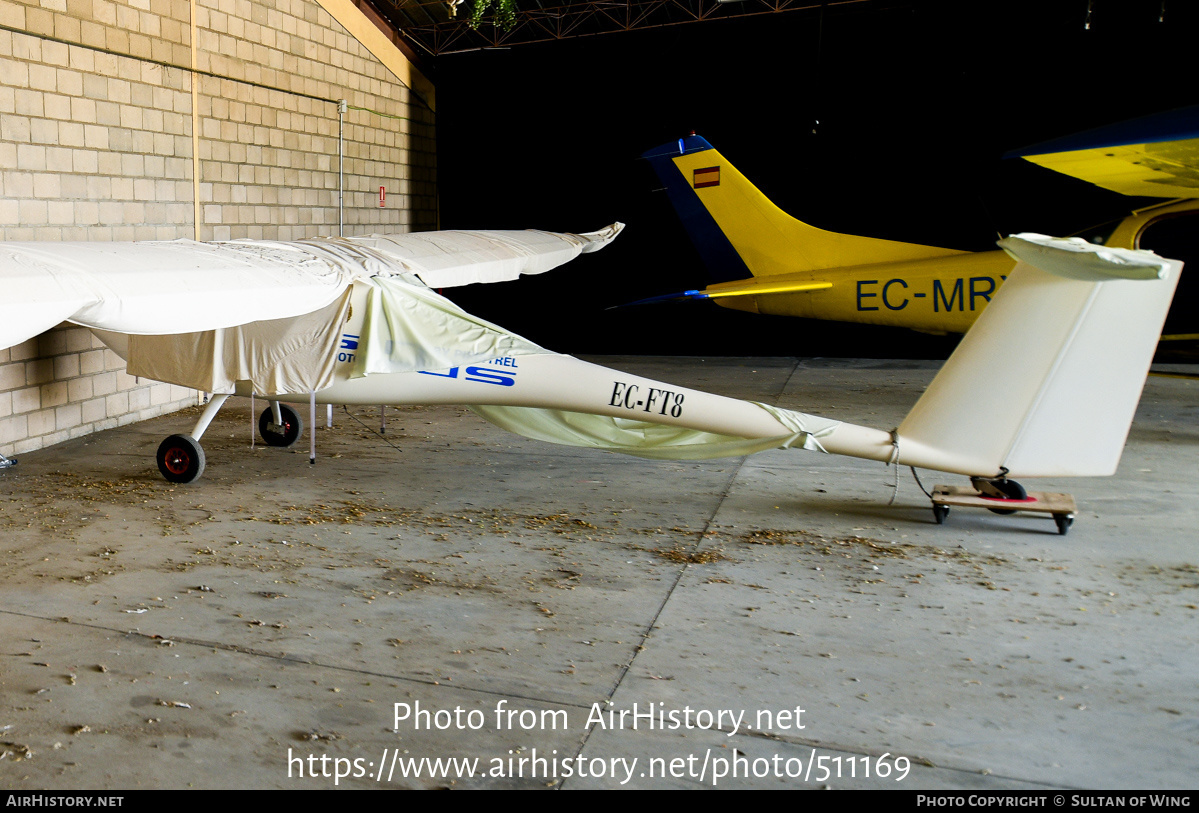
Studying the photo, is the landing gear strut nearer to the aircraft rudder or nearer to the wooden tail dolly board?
the wooden tail dolly board

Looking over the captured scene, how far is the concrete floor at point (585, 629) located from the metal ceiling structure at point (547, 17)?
313 inches

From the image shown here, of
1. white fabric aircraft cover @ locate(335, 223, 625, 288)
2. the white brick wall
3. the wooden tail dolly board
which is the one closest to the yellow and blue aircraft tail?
white fabric aircraft cover @ locate(335, 223, 625, 288)

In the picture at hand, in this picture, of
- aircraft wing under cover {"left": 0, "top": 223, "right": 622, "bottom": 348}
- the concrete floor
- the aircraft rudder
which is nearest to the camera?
the concrete floor

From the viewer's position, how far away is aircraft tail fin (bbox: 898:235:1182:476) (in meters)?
4.25

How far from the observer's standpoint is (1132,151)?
19.5ft

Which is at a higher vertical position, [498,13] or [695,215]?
[498,13]

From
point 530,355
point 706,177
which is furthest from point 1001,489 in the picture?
point 706,177

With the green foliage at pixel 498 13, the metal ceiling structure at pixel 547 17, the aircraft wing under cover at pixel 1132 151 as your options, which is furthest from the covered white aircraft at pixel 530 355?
the metal ceiling structure at pixel 547 17

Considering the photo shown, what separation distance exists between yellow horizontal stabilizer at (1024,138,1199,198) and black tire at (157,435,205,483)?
18.2 feet

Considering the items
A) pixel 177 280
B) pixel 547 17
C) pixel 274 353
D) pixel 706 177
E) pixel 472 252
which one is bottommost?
pixel 274 353

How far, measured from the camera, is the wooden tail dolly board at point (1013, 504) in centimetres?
495

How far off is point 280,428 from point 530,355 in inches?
100

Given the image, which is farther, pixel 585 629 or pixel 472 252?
pixel 472 252

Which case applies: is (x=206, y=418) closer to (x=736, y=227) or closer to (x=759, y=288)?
(x=759, y=288)
